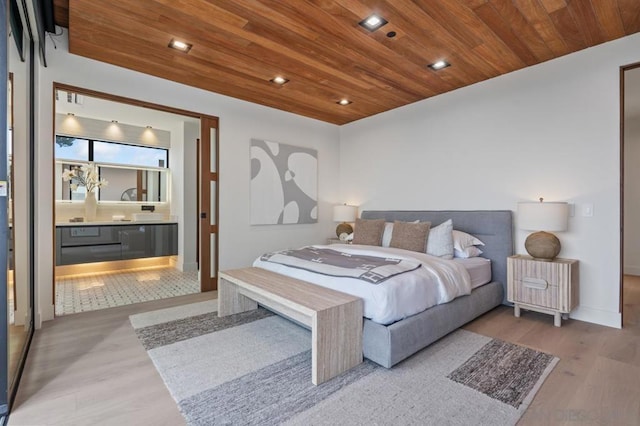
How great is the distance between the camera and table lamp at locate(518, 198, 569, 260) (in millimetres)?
2863

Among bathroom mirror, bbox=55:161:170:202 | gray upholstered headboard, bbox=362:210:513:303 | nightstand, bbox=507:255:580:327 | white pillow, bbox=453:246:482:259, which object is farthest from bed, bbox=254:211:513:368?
bathroom mirror, bbox=55:161:170:202

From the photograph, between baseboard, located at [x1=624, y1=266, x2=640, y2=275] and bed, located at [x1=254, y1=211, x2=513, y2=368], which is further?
baseboard, located at [x1=624, y1=266, x2=640, y2=275]

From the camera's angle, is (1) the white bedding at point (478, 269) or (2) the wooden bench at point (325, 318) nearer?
(2) the wooden bench at point (325, 318)

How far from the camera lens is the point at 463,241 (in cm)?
351

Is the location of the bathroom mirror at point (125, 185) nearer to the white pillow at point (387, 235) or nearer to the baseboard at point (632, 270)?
the white pillow at point (387, 235)

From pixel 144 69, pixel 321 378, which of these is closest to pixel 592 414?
pixel 321 378

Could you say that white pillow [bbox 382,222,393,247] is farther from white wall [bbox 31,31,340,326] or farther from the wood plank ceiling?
the wood plank ceiling

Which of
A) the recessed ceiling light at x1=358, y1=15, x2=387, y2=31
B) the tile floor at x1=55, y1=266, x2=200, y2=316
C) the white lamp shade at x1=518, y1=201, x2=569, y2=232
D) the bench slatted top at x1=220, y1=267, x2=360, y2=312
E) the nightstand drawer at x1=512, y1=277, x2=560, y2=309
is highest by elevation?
the recessed ceiling light at x1=358, y1=15, x2=387, y2=31

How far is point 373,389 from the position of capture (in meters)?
1.85

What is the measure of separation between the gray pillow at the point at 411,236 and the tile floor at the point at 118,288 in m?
2.71

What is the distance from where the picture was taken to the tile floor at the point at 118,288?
139 inches

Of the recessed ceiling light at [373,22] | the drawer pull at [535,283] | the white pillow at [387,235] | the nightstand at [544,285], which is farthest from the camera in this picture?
the white pillow at [387,235]

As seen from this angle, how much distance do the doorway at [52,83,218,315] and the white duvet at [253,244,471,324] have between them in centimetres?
226

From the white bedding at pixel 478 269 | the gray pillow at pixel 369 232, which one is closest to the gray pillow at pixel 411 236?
the gray pillow at pixel 369 232
